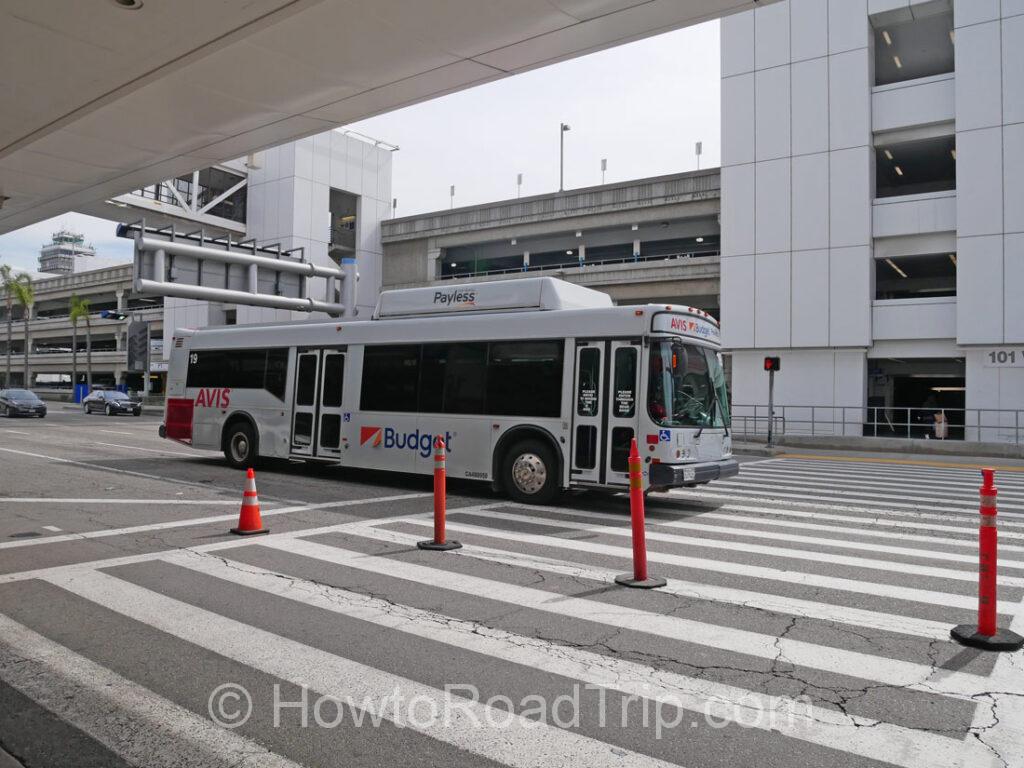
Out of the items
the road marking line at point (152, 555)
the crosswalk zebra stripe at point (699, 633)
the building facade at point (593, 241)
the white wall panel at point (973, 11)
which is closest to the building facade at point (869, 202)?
the white wall panel at point (973, 11)

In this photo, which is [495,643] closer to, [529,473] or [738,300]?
[529,473]

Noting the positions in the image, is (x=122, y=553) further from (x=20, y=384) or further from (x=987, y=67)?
(x=20, y=384)

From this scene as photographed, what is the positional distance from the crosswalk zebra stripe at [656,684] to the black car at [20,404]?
128 ft

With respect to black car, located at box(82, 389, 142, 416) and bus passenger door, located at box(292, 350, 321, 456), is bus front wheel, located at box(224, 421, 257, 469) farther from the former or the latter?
black car, located at box(82, 389, 142, 416)

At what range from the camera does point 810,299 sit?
99.8 feet

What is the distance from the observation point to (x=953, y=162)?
1319 inches

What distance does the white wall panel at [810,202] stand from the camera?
30.3 metres

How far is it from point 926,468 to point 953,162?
2034 cm

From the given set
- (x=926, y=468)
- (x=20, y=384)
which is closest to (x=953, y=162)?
(x=926, y=468)

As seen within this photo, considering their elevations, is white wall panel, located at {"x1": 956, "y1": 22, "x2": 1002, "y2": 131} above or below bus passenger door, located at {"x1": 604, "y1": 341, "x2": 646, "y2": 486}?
above

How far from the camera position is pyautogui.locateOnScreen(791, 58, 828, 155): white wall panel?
30.4 m

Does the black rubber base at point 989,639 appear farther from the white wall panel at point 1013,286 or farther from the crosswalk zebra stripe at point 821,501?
the white wall panel at point 1013,286

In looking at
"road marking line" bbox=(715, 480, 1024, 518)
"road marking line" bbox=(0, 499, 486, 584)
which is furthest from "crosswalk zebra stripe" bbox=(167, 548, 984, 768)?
"road marking line" bbox=(715, 480, 1024, 518)

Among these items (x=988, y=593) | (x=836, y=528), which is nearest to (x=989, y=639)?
(x=988, y=593)
